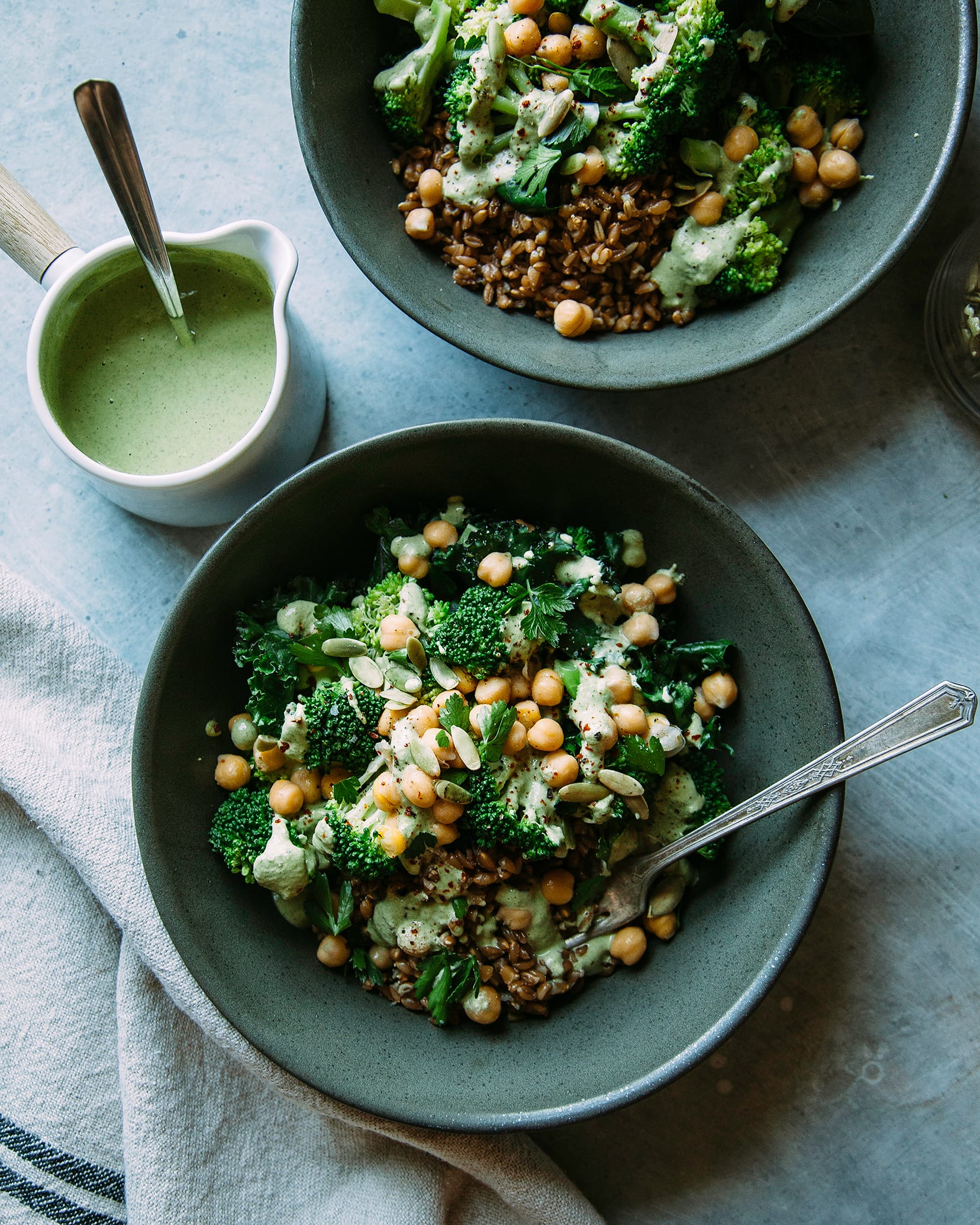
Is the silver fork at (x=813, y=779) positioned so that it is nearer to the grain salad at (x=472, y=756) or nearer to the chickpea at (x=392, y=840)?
the grain salad at (x=472, y=756)

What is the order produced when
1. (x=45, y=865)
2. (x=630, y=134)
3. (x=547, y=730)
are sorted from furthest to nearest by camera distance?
(x=45, y=865) → (x=630, y=134) → (x=547, y=730)

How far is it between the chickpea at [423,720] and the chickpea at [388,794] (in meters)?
0.10

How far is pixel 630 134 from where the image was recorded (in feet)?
5.98

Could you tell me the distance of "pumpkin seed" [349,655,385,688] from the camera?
1.78 metres

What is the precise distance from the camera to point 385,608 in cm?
184

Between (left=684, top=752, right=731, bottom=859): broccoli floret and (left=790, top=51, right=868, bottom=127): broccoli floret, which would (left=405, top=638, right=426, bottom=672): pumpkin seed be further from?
(left=790, top=51, right=868, bottom=127): broccoli floret

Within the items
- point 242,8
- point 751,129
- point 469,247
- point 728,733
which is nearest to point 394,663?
point 728,733

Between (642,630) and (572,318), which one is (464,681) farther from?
(572,318)

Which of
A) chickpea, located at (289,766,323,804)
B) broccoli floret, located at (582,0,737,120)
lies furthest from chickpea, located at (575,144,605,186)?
chickpea, located at (289,766,323,804)

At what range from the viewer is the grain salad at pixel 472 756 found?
5.59ft

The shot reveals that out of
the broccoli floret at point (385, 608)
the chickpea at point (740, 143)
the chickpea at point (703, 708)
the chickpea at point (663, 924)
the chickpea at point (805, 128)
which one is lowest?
the chickpea at point (663, 924)

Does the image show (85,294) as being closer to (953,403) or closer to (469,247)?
(469,247)

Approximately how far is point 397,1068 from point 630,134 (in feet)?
5.97

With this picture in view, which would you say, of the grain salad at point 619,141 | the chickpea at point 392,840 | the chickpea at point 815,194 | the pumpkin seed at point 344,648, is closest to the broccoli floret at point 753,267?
the grain salad at point 619,141
